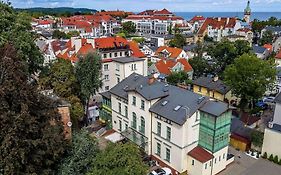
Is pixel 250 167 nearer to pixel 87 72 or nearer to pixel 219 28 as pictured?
pixel 87 72

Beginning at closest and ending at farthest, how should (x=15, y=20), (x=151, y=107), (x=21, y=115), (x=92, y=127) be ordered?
(x=21, y=115), (x=151, y=107), (x=15, y=20), (x=92, y=127)

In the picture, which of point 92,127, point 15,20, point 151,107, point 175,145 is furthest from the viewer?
point 92,127

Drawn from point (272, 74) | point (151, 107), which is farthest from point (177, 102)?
point (272, 74)

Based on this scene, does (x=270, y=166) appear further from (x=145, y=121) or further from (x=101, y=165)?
(x=101, y=165)

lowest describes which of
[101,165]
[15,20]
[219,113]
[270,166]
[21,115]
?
[270,166]

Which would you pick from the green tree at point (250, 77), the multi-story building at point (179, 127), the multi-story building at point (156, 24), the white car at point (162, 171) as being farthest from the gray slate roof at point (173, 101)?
the multi-story building at point (156, 24)

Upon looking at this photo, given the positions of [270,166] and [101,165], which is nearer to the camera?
[101,165]

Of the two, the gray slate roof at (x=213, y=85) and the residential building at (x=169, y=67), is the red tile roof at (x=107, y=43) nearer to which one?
the residential building at (x=169, y=67)
